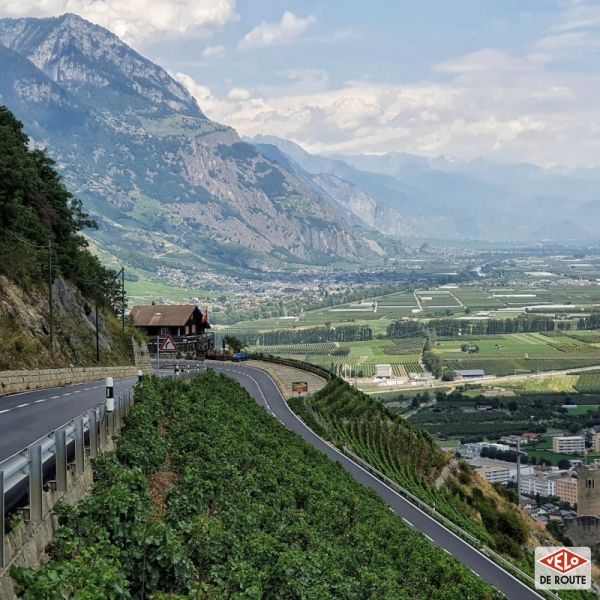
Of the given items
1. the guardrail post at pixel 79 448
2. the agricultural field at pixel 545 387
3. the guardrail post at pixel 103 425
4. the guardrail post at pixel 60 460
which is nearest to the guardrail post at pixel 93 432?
the guardrail post at pixel 103 425

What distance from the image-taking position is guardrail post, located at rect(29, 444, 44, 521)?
12.5 meters

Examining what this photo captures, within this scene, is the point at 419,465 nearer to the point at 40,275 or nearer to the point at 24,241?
the point at 40,275

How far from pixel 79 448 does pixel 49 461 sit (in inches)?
70.8

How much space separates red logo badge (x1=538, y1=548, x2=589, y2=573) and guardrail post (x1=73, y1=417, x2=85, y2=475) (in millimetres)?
26308

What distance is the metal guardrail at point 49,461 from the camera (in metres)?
11.9

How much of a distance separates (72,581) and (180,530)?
545 cm

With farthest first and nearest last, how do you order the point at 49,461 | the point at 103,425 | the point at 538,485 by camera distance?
1. the point at 538,485
2. the point at 103,425
3. the point at 49,461

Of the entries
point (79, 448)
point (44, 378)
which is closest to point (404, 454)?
point (44, 378)

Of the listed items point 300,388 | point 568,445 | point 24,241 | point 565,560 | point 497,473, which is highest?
point 24,241

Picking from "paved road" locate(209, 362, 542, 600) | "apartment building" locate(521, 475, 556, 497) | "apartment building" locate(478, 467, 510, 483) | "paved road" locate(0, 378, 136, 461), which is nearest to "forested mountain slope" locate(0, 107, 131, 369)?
"paved road" locate(0, 378, 136, 461)

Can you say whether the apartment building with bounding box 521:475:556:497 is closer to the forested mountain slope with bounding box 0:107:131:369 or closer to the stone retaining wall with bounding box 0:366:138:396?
the forested mountain slope with bounding box 0:107:131:369

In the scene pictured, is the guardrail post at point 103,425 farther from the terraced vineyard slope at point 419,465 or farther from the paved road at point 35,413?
the terraced vineyard slope at point 419,465

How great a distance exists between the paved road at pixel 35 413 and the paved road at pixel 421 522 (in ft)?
48.3

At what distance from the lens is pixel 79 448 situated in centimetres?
1616
